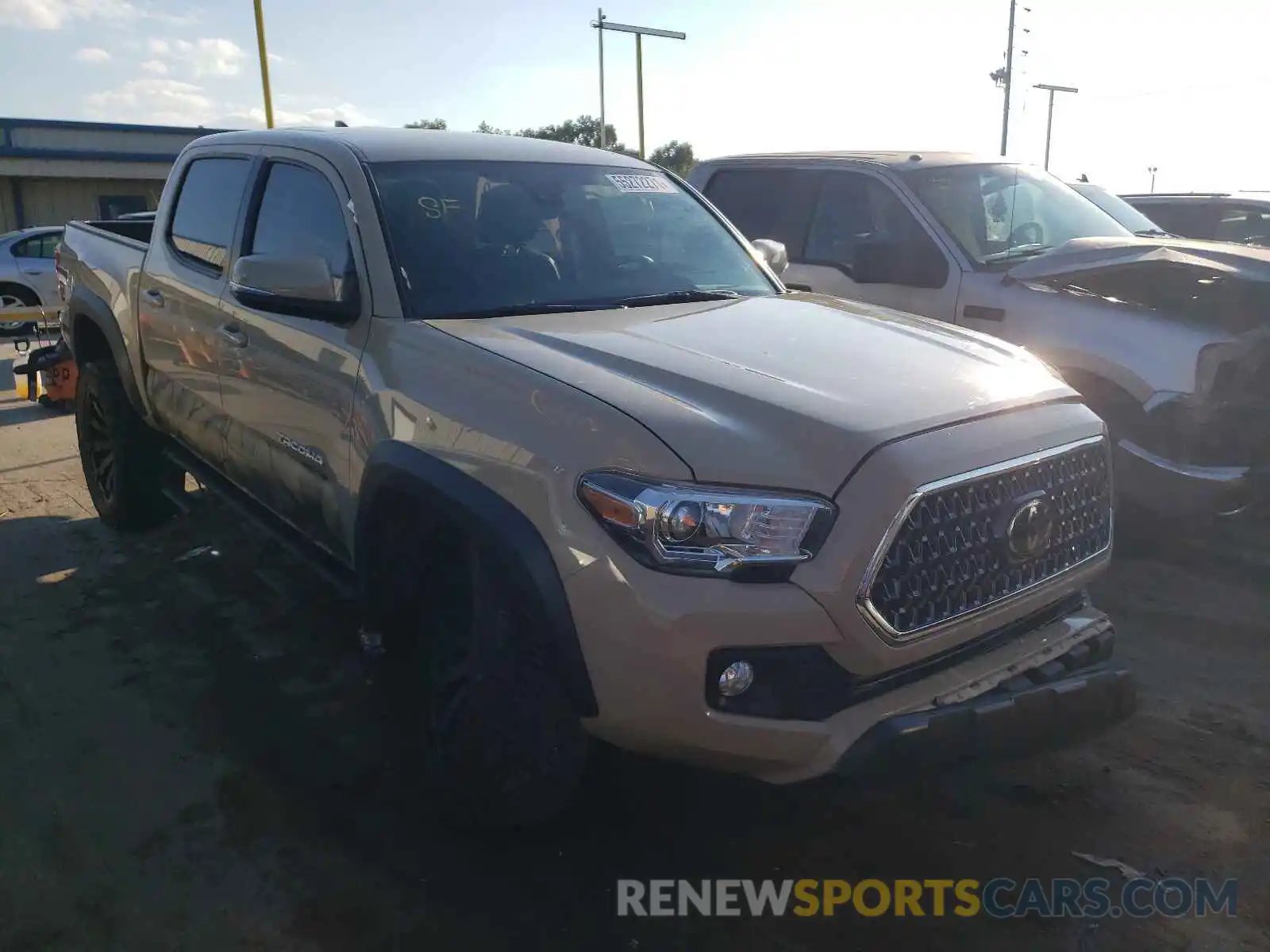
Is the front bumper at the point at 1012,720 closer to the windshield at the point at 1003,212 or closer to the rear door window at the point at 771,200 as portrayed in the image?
the windshield at the point at 1003,212

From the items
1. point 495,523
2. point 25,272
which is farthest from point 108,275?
point 25,272

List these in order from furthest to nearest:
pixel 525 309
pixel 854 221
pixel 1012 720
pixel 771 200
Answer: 1. pixel 771 200
2. pixel 854 221
3. pixel 525 309
4. pixel 1012 720

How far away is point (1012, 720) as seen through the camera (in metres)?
2.52

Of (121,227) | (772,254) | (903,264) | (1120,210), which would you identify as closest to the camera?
(772,254)

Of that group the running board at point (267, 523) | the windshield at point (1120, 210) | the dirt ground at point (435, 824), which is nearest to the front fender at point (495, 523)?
the running board at point (267, 523)

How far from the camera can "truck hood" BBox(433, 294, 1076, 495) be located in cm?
239

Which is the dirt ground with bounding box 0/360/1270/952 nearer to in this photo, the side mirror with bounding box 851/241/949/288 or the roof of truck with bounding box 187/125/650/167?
the roof of truck with bounding box 187/125/650/167

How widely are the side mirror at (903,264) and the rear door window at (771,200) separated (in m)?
0.86

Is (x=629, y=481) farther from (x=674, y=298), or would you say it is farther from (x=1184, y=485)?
(x=1184, y=485)

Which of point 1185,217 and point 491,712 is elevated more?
point 1185,217

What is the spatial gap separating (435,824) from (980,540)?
5.70 ft

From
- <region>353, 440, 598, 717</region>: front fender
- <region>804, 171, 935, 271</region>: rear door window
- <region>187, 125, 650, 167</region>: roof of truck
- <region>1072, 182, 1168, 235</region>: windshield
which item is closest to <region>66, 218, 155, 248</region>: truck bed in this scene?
<region>187, 125, 650, 167</region>: roof of truck

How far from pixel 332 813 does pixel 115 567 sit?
107 inches

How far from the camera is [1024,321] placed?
205 inches
